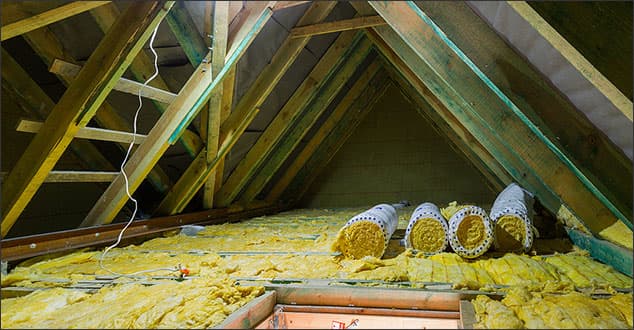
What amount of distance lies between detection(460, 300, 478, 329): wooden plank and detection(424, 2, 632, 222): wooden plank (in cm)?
69

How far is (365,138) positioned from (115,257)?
193 inches

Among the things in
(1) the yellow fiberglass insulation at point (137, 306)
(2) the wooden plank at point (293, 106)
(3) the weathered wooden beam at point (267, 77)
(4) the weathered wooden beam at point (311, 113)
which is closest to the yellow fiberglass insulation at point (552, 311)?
(1) the yellow fiberglass insulation at point (137, 306)

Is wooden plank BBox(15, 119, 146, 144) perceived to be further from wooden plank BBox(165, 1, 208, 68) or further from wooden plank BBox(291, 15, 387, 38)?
wooden plank BBox(291, 15, 387, 38)

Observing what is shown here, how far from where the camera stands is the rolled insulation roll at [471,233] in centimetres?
239

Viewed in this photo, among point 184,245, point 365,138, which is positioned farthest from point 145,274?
point 365,138

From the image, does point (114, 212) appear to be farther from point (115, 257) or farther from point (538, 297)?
point (538, 297)

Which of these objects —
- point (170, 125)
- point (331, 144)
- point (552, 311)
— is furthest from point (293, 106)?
point (552, 311)

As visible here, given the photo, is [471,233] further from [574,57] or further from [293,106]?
[293,106]

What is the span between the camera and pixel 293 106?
164 inches

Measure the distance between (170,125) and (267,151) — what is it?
5.27 feet

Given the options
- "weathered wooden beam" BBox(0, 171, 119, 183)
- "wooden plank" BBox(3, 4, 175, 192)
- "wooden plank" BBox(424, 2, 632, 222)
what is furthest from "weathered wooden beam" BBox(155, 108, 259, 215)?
"wooden plank" BBox(424, 2, 632, 222)

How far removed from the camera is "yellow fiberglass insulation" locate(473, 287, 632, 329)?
145cm

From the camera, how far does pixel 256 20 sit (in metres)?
2.51

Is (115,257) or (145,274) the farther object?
(115,257)
